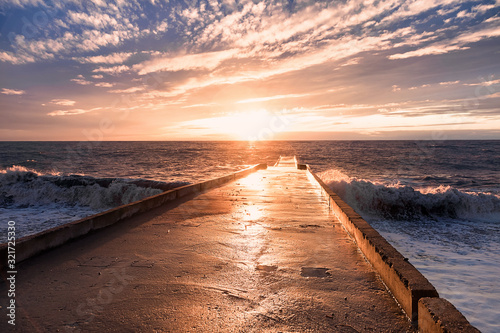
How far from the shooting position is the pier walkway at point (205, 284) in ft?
8.47

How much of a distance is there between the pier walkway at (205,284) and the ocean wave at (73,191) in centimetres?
1170

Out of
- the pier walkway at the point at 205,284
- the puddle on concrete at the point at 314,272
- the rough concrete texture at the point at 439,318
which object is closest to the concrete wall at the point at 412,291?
the rough concrete texture at the point at 439,318

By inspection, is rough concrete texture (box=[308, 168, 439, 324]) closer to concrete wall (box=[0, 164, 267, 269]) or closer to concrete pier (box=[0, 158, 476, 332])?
concrete pier (box=[0, 158, 476, 332])

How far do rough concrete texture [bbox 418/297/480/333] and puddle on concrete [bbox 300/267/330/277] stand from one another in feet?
3.90

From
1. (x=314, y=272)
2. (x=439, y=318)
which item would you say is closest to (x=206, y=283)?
(x=314, y=272)

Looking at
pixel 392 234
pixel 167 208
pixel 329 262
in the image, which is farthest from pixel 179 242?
pixel 392 234

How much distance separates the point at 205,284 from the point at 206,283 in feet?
0.09

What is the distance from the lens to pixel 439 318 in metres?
2.28

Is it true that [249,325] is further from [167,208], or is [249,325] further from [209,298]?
[167,208]

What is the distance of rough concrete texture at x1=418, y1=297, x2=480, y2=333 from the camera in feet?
7.11

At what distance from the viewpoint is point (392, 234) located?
1053cm

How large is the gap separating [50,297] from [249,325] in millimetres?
2129

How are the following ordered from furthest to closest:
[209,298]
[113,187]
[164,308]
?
A: [113,187] → [209,298] → [164,308]

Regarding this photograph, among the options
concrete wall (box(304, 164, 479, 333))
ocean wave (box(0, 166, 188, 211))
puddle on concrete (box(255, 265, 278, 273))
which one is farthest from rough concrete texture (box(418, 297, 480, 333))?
ocean wave (box(0, 166, 188, 211))
